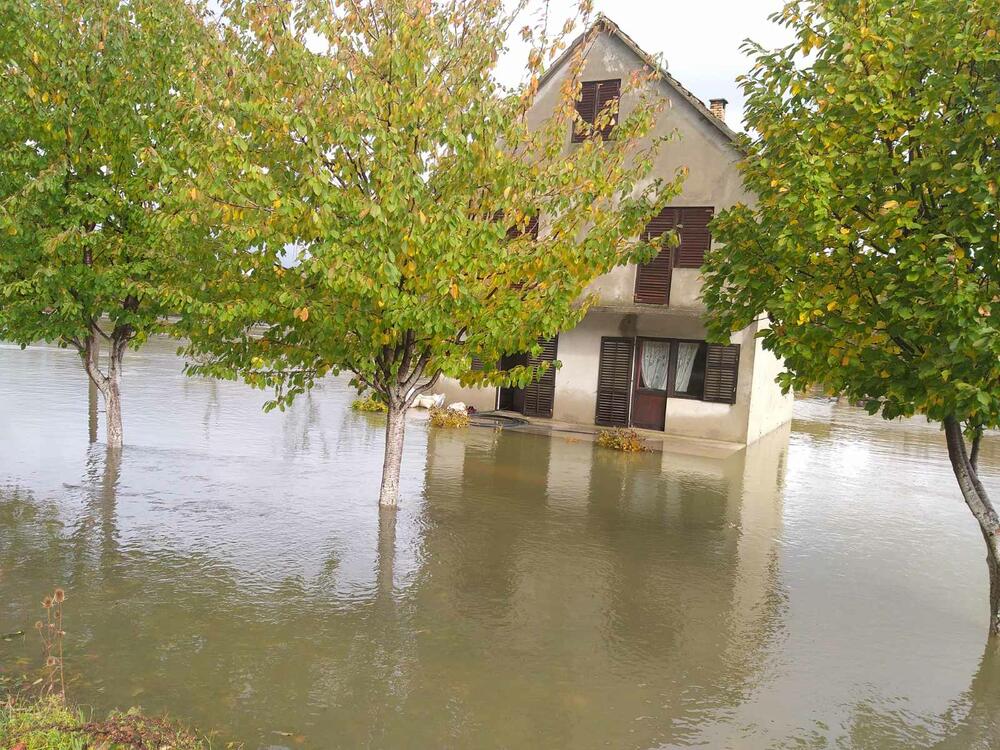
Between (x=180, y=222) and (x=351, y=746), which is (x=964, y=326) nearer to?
(x=351, y=746)

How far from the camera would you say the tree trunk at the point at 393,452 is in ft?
37.0

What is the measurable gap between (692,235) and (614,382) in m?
4.41

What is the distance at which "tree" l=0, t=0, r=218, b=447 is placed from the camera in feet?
37.6

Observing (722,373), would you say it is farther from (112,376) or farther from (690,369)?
(112,376)

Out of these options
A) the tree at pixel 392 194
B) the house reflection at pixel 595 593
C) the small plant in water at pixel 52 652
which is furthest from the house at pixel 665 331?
the small plant in water at pixel 52 652

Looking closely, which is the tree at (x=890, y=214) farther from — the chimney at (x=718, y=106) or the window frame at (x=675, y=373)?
the chimney at (x=718, y=106)

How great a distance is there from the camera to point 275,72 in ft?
31.5

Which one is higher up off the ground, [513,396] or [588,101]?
[588,101]

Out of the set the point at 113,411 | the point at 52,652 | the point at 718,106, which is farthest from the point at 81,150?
the point at 718,106

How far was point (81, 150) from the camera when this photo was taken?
12102 mm

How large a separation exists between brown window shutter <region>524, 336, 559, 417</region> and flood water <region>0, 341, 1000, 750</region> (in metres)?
6.34

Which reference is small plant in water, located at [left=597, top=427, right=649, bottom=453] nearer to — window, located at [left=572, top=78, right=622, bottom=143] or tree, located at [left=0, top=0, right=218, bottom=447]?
window, located at [left=572, top=78, right=622, bottom=143]

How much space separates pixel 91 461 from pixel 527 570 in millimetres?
8389

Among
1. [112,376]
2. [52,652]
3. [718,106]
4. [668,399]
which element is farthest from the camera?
[718,106]
